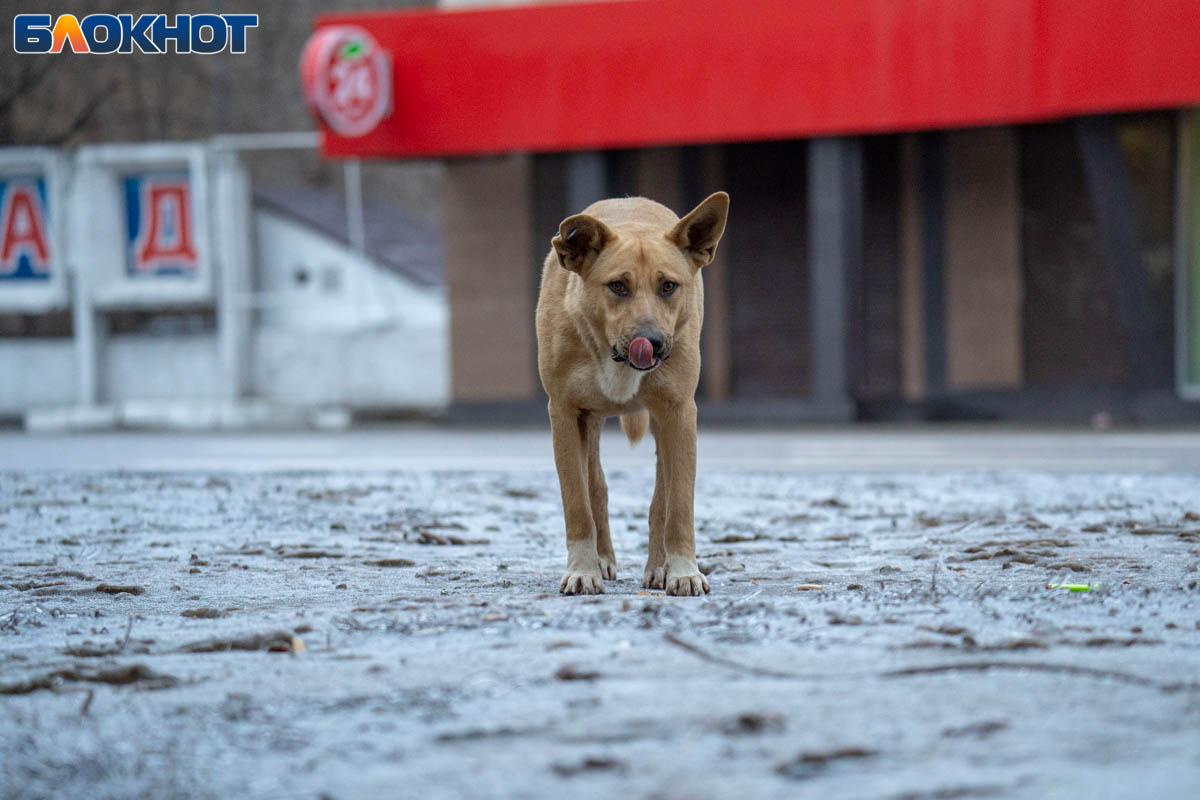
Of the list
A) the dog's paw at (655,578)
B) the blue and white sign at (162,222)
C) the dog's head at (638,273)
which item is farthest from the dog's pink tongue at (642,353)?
the blue and white sign at (162,222)

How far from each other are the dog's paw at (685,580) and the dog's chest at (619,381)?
64cm

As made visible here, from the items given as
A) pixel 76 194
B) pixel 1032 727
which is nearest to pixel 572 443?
pixel 1032 727

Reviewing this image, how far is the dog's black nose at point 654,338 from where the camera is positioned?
4887mm

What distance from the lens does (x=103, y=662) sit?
386cm

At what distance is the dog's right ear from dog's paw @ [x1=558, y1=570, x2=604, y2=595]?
1.12 m

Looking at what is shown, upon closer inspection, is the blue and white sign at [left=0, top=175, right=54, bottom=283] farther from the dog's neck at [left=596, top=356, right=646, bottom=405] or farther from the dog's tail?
the dog's neck at [left=596, top=356, right=646, bottom=405]

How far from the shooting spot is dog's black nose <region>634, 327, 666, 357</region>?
4887 mm

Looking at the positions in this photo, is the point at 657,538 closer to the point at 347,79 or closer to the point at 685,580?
the point at 685,580

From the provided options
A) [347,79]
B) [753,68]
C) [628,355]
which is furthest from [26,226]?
[628,355]

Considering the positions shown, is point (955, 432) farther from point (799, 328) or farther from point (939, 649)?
point (939, 649)

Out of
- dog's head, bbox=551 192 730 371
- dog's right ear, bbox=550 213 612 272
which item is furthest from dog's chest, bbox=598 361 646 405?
dog's right ear, bbox=550 213 612 272

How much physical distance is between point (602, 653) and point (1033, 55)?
15.6m

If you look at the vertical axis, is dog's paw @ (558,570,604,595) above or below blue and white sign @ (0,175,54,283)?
below

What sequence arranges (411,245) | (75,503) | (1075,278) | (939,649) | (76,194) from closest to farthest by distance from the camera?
(939,649) < (75,503) < (1075,278) < (76,194) < (411,245)
